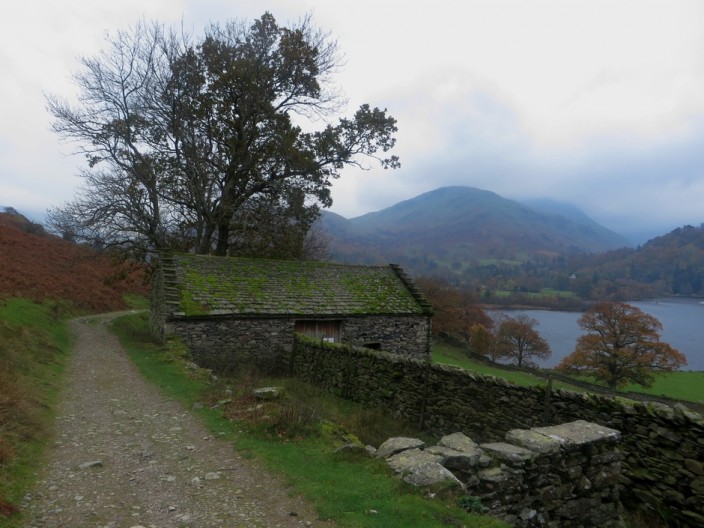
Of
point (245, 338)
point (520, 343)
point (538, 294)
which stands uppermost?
point (245, 338)

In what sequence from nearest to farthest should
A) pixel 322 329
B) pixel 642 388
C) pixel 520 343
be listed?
pixel 322 329
pixel 642 388
pixel 520 343

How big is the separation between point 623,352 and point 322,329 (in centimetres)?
2825

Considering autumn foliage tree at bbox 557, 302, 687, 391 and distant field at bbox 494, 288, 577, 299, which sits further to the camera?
distant field at bbox 494, 288, 577, 299

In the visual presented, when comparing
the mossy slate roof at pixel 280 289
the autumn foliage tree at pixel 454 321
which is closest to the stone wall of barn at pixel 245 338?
the mossy slate roof at pixel 280 289

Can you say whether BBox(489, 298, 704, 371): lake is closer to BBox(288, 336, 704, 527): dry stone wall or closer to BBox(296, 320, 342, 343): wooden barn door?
BBox(296, 320, 342, 343): wooden barn door

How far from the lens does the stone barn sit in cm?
1512

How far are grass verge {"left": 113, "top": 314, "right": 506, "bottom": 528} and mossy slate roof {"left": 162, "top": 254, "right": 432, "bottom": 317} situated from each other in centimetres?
317

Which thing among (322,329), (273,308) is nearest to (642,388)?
(322,329)

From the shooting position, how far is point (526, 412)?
27.0ft

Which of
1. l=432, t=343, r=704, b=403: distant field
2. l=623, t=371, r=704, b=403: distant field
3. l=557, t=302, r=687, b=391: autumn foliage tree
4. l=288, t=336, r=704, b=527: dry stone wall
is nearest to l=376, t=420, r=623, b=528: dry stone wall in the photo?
l=288, t=336, r=704, b=527: dry stone wall

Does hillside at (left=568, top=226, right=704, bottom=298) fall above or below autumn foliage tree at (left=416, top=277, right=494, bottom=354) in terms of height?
above

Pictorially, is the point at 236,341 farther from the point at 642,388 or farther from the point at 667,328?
the point at 667,328

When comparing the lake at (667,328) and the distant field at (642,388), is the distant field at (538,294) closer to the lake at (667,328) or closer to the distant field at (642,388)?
the lake at (667,328)

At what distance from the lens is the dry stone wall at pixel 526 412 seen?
20.5 ft
